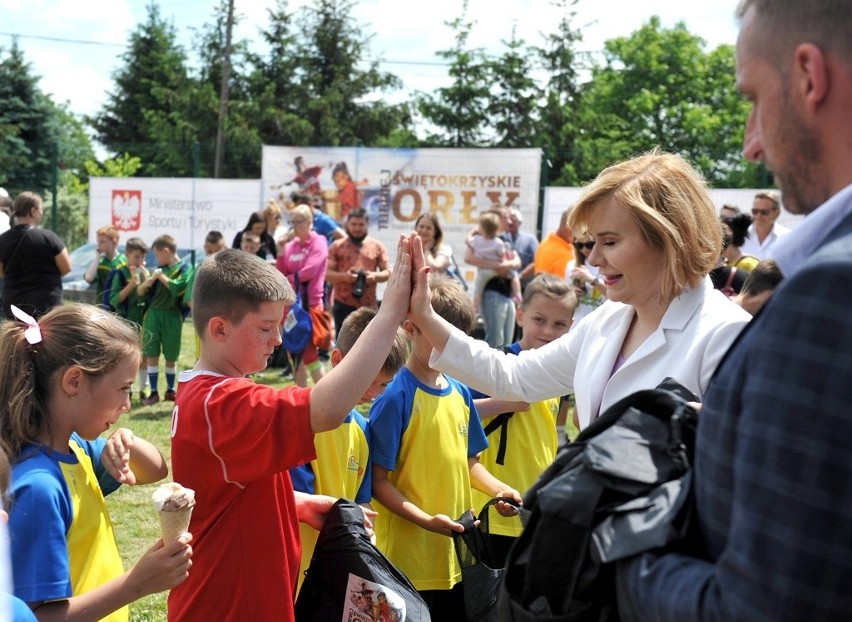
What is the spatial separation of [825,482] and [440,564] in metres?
2.67

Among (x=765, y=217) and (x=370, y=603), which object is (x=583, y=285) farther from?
(x=370, y=603)

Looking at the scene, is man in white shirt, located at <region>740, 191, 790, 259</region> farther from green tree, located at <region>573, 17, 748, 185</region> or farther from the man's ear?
green tree, located at <region>573, 17, 748, 185</region>

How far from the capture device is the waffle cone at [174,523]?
2.14 meters

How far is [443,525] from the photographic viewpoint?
10.9 feet

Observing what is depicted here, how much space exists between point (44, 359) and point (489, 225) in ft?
28.3

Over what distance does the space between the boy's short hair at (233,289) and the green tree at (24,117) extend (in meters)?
35.9

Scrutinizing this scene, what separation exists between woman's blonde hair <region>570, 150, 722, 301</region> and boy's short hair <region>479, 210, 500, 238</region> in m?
8.21

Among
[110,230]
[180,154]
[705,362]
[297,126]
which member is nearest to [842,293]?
[705,362]

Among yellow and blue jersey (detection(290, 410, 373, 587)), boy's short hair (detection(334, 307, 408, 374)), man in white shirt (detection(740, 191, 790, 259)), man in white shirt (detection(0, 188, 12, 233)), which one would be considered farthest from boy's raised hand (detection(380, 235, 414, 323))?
man in white shirt (detection(0, 188, 12, 233))

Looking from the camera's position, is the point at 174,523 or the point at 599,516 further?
the point at 174,523

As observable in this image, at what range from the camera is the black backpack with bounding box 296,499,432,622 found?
2.63m

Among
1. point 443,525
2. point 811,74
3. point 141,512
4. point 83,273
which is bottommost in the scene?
point 141,512

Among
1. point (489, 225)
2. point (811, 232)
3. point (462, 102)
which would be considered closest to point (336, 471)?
point (811, 232)

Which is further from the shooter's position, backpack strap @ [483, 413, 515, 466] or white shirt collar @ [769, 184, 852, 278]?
backpack strap @ [483, 413, 515, 466]
